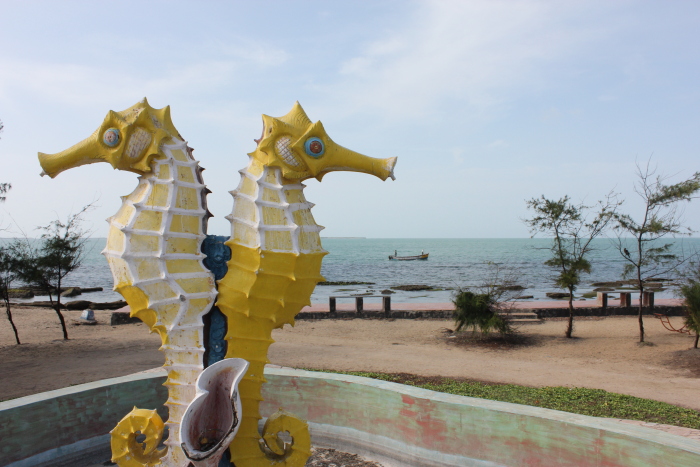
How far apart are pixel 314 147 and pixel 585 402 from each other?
490cm

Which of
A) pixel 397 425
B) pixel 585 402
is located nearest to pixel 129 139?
pixel 397 425

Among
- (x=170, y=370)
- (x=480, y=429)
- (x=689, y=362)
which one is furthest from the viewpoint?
(x=689, y=362)

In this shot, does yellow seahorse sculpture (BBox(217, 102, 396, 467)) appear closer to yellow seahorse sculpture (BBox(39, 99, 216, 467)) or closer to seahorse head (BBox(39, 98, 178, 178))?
yellow seahorse sculpture (BBox(39, 99, 216, 467))

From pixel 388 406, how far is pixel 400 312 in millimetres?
11718

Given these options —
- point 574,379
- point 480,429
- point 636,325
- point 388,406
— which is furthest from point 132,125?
point 636,325

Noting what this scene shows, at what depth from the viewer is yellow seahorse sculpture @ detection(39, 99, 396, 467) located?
311 cm

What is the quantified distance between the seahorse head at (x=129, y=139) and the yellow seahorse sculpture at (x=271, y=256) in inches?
24.2

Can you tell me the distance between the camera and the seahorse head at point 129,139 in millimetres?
3235

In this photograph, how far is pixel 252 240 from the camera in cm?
→ 320

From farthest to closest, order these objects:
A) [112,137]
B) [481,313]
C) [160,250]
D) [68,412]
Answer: [481,313] → [68,412] → [112,137] → [160,250]

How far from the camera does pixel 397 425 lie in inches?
180

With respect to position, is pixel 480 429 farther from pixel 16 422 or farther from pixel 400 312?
pixel 400 312

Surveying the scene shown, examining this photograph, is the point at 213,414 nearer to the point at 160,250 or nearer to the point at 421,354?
the point at 160,250

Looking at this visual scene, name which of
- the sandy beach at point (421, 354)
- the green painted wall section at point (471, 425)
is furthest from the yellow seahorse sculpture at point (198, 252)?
the sandy beach at point (421, 354)
